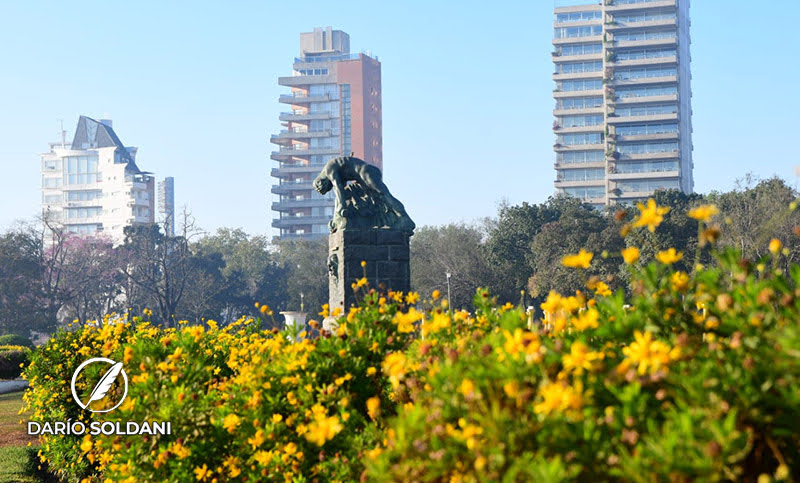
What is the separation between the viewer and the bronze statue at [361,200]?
12211 mm

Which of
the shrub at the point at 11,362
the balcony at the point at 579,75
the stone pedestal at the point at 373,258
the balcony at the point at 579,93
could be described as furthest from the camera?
the balcony at the point at 579,75

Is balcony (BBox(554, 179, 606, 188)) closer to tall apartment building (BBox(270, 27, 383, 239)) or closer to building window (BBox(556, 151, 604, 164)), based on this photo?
building window (BBox(556, 151, 604, 164))

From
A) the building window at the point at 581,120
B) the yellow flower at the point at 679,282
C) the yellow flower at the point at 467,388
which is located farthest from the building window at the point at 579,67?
the yellow flower at the point at 467,388

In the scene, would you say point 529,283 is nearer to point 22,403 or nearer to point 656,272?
point 22,403

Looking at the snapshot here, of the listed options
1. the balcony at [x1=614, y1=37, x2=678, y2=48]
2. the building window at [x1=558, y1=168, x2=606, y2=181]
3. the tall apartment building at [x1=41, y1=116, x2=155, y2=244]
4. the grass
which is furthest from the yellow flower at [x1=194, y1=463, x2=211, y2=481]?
the tall apartment building at [x1=41, y1=116, x2=155, y2=244]

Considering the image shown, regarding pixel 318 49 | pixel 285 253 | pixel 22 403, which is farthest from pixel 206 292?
pixel 318 49

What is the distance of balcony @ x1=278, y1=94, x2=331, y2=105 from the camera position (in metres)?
87.5

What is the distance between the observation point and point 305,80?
88188 millimetres

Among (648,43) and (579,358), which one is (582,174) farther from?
(579,358)

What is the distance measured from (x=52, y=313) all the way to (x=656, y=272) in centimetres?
3939

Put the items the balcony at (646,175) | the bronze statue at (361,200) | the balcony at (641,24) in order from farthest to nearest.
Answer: the balcony at (641,24) → the balcony at (646,175) → the bronze statue at (361,200)

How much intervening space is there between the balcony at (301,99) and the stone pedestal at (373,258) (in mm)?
76656

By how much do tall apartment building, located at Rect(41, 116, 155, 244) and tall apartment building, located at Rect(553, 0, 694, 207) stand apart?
39135 mm

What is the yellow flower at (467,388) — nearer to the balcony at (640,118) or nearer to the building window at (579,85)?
the balcony at (640,118)
